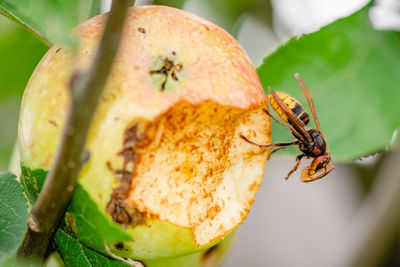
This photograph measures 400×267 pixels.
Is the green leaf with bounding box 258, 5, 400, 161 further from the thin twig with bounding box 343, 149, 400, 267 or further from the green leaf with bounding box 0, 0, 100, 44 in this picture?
the green leaf with bounding box 0, 0, 100, 44

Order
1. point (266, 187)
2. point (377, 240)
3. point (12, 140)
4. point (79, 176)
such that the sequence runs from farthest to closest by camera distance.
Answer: point (266, 187)
point (12, 140)
point (377, 240)
point (79, 176)

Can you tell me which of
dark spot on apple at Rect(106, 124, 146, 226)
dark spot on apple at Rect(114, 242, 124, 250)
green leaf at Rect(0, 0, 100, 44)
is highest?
green leaf at Rect(0, 0, 100, 44)

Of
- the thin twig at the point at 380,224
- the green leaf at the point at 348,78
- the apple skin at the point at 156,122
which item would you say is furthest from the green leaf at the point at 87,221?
the thin twig at the point at 380,224

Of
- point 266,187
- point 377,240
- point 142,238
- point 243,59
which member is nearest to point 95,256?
point 142,238

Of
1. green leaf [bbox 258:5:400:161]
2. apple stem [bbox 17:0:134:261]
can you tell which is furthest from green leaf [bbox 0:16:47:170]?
apple stem [bbox 17:0:134:261]

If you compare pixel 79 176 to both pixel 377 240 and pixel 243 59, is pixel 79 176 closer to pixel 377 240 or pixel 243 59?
pixel 243 59
